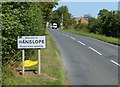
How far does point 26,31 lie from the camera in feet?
36.5

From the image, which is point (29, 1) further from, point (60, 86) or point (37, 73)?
point (60, 86)

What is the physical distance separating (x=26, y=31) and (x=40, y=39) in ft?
4.62

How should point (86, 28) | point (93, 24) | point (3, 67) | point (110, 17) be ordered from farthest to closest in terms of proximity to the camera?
point (86, 28), point (93, 24), point (110, 17), point (3, 67)

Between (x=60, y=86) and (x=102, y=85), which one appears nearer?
(x=60, y=86)

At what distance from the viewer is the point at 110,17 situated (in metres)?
43.7

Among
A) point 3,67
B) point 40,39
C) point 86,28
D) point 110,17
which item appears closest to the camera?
point 3,67

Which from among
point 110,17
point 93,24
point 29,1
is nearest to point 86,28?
point 93,24

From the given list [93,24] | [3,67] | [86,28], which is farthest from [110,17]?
[3,67]

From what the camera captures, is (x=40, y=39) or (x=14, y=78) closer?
(x=14, y=78)

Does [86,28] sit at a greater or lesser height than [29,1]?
lesser

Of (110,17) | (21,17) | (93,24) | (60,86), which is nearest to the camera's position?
(60,86)

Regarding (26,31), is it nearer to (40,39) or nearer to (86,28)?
(40,39)

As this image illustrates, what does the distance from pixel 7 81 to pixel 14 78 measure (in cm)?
73

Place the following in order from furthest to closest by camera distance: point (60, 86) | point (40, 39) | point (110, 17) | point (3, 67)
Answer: point (110, 17)
point (40, 39)
point (3, 67)
point (60, 86)
